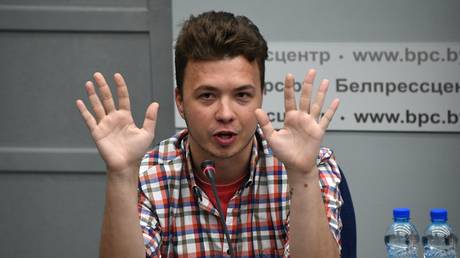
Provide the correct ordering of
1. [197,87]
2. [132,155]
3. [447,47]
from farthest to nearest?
1. [447,47]
2. [197,87]
3. [132,155]

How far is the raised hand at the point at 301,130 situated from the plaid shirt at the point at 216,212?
220 mm

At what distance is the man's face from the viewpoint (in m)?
2.08

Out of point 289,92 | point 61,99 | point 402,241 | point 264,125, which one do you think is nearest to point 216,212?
point 264,125

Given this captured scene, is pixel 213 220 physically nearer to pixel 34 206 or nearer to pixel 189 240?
pixel 189 240

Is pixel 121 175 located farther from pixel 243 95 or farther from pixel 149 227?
pixel 243 95

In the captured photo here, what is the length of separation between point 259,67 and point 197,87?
21 cm

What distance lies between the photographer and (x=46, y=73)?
3730 millimetres

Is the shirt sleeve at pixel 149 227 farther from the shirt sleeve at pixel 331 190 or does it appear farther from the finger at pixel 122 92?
the shirt sleeve at pixel 331 190

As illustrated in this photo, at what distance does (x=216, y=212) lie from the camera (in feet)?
7.14

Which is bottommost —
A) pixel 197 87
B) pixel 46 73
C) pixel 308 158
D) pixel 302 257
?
pixel 302 257

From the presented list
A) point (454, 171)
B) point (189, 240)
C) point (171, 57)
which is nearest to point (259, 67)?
point (189, 240)

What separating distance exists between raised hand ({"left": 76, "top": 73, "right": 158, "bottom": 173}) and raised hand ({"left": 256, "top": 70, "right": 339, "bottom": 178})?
332 millimetres

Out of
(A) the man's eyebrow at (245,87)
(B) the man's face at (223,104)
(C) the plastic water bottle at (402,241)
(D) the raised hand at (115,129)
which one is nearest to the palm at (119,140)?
(D) the raised hand at (115,129)

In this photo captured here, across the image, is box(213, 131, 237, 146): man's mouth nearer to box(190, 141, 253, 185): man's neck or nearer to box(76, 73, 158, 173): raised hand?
box(190, 141, 253, 185): man's neck
